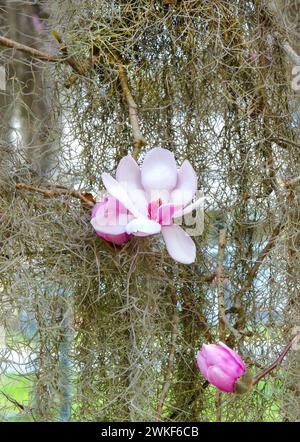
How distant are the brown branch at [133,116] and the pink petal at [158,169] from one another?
0.02 m

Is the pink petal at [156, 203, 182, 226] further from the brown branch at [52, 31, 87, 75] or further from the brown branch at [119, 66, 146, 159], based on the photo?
the brown branch at [52, 31, 87, 75]

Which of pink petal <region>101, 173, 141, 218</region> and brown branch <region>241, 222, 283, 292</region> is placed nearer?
pink petal <region>101, 173, 141, 218</region>

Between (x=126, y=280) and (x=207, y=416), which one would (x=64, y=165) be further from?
(x=207, y=416)

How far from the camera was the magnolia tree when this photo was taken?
688 mm

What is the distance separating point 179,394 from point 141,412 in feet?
0.32

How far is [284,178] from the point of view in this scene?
0.77 meters

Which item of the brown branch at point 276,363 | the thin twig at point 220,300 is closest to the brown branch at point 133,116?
the thin twig at point 220,300

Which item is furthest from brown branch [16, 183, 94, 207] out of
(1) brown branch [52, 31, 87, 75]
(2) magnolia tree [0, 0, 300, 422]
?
(1) brown branch [52, 31, 87, 75]

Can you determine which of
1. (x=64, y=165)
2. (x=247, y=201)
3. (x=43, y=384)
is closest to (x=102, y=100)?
(x=64, y=165)

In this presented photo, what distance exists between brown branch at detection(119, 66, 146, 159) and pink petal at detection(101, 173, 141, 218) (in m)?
0.04

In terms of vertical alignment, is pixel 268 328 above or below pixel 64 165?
below

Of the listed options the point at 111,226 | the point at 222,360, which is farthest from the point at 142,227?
the point at 222,360

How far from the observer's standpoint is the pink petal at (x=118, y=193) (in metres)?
0.64

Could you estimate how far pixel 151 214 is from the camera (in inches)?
26.0
